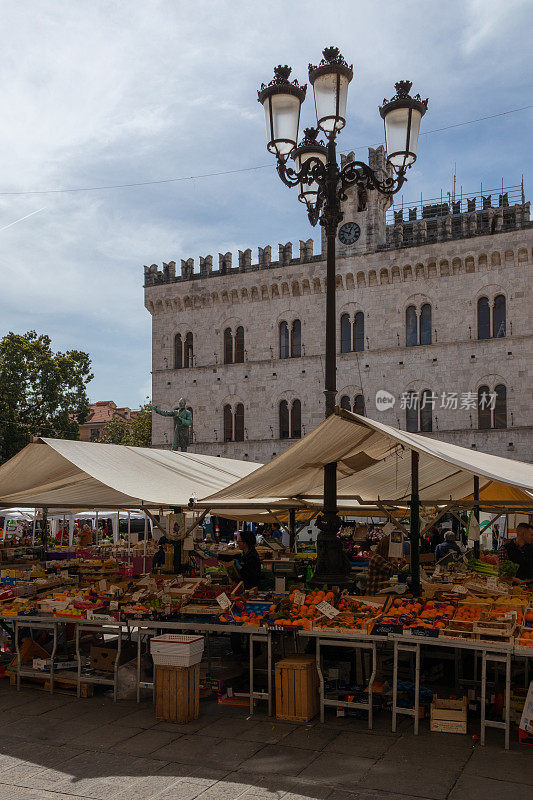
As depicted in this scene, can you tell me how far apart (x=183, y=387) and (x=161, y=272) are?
22.5 ft

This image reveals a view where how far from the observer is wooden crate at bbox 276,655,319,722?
21.4 ft

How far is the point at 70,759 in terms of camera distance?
5.60m

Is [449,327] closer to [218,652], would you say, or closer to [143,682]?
[218,652]

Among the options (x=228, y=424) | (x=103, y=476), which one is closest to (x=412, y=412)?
(x=228, y=424)

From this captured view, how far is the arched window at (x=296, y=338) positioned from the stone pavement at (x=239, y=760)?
96.9ft

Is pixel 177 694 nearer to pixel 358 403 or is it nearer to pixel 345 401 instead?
pixel 358 403

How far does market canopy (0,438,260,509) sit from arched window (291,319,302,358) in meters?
24.2

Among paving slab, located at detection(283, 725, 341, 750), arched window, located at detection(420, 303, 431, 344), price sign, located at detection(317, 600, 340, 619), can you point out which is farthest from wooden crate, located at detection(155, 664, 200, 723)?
arched window, located at detection(420, 303, 431, 344)

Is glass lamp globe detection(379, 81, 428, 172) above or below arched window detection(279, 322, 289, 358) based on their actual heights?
below

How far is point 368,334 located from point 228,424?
8.75 metres

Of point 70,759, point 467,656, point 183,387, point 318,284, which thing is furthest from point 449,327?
point 70,759

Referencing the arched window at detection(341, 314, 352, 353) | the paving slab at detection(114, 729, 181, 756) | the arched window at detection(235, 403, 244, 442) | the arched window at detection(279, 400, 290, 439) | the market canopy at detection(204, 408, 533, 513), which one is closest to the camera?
the paving slab at detection(114, 729, 181, 756)

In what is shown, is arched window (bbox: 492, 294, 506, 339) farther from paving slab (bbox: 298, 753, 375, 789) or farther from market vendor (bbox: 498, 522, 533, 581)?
paving slab (bbox: 298, 753, 375, 789)

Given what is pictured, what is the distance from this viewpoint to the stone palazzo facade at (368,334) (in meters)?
31.1
